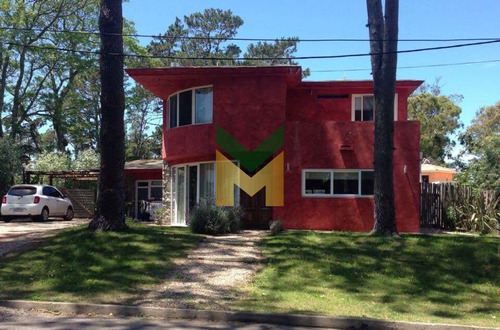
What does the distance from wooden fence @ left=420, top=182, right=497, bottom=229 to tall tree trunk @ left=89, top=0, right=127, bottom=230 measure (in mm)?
12429

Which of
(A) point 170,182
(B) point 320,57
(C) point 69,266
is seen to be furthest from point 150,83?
(C) point 69,266

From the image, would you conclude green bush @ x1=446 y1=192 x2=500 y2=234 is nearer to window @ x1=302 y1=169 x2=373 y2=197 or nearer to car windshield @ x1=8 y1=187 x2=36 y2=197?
window @ x1=302 y1=169 x2=373 y2=197

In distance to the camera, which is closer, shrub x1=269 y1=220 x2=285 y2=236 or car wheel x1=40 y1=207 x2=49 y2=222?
shrub x1=269 y1=220 x2=285 y2=236

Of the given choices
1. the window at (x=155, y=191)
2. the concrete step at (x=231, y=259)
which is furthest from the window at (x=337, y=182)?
the window at (x=155, y=191)

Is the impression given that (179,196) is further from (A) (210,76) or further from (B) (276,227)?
(B) (276,227)

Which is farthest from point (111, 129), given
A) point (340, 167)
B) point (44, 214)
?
point (44, 214)

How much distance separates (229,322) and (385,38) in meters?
9.14

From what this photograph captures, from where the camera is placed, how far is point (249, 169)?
17281 mm

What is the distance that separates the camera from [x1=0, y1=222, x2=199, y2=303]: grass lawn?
8.88 m

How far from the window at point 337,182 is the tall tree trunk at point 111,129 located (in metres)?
6.71

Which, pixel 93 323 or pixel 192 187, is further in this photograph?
pixel 192 187

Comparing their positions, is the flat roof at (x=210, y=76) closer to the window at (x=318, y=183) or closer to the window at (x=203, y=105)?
the window at (x=203, y=105)

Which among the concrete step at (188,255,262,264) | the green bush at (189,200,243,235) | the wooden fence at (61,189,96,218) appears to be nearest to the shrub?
the green bush at (189,200,243,235)

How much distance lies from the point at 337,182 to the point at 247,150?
335 cm
